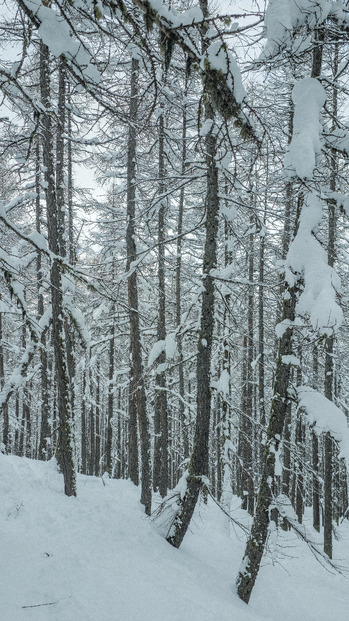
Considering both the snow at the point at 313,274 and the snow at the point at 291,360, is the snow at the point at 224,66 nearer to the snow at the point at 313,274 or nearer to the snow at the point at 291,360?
the snow at the point at 313,274

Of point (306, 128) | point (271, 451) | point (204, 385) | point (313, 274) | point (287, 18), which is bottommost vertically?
point (271, 451)

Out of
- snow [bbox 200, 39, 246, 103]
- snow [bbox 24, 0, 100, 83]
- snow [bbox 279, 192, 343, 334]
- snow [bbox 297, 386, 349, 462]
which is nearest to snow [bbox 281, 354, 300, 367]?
snow [bbox 297, 386, 349, 462]

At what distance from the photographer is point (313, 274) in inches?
184

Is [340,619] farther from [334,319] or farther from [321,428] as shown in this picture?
[334,319]

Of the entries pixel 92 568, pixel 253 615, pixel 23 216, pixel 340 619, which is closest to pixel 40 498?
pixel 92 568

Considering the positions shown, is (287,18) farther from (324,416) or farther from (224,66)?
(324,416)

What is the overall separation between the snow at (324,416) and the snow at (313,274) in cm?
148

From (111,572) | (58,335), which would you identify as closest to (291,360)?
(111,572)

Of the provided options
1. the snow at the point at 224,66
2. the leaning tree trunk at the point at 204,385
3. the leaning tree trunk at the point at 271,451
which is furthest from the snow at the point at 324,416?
the snow at the point at 224,66

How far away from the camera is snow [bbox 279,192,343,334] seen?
416 cm

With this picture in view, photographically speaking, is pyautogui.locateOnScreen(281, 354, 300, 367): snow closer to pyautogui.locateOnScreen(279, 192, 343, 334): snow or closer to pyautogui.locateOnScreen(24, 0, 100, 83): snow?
pyautogui.locateOnScreen(279, 192, 343, 334): snow

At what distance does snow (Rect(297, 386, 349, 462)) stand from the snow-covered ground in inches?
80.6

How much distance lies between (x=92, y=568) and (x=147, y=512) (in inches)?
197

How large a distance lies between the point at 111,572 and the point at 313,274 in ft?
15.2
